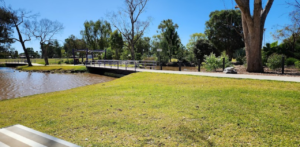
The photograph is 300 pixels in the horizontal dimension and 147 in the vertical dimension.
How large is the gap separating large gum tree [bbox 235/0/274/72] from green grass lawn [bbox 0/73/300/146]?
21.6ft

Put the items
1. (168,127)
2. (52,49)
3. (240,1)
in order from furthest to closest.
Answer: (52,49), (240,1), (168,127)

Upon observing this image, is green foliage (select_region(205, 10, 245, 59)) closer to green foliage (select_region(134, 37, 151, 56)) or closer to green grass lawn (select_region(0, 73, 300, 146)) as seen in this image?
green foliage (select_region(134, 37, 151, 56))

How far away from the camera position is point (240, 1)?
10906mm

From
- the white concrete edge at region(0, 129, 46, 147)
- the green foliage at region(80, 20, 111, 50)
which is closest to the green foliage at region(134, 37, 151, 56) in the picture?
the green foliage at region(80, 20, 111, 50)

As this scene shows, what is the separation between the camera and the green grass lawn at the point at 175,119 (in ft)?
10.3

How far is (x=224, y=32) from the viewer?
3719 cm

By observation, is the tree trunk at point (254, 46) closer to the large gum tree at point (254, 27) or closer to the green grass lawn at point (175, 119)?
the large gum tree at point (254, 27)

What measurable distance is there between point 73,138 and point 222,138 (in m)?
2.66

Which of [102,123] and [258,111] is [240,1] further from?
[102,123]

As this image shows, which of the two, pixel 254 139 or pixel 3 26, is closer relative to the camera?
pixel 254 139

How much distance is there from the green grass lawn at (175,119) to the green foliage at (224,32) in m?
34.2

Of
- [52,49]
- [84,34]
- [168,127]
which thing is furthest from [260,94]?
[52,49]

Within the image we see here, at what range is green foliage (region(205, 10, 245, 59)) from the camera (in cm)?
3666

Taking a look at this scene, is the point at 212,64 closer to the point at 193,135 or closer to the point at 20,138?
the point at 193,135
